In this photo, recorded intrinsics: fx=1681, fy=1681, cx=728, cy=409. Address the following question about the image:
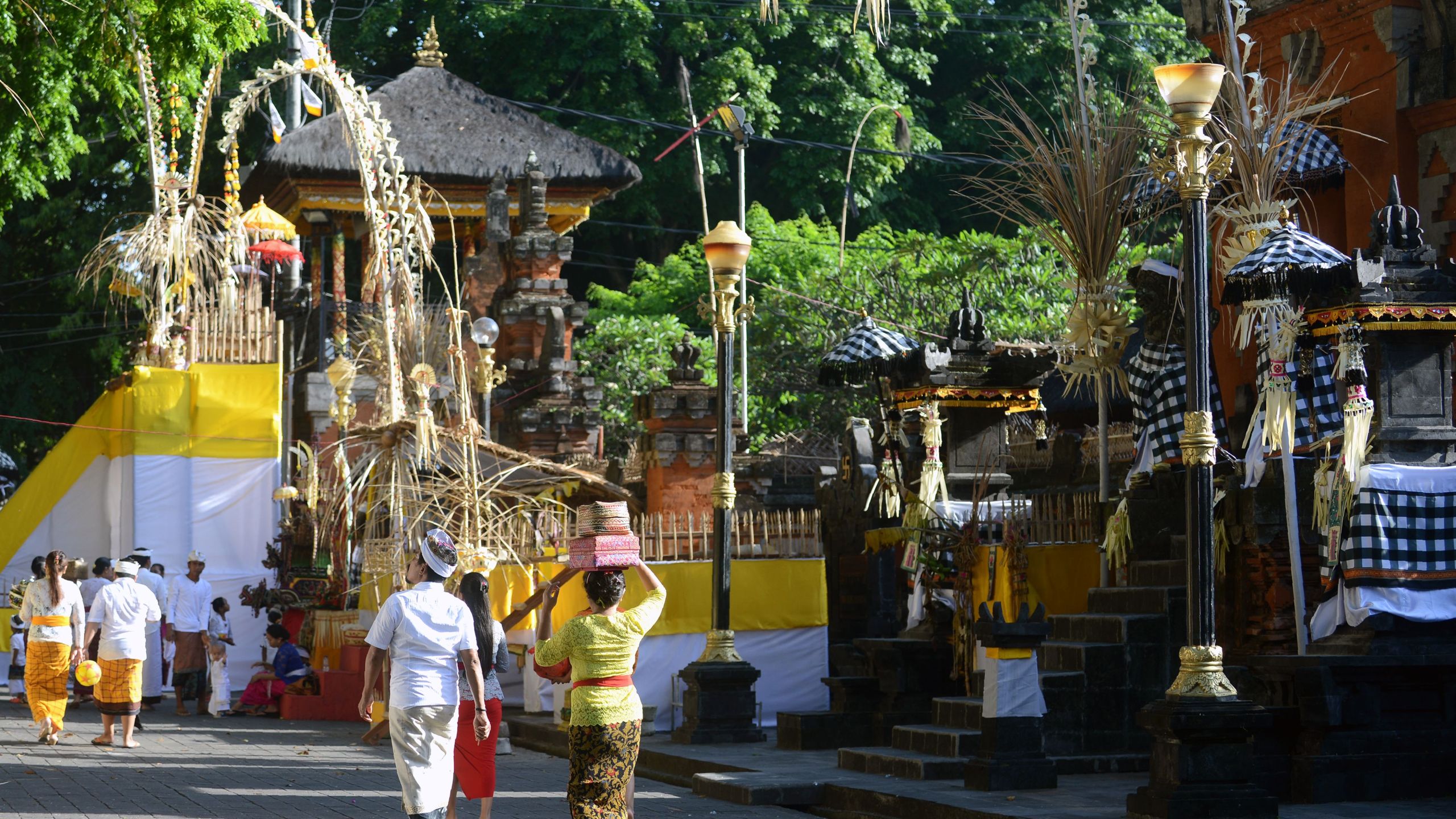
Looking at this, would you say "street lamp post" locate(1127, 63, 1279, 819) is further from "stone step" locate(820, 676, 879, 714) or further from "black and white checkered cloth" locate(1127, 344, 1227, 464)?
"stone step" locate(820, 676, 879, 714)

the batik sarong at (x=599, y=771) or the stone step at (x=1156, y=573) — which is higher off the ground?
the stone step at (x=1156, y=573)

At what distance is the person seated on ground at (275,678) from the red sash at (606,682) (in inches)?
450

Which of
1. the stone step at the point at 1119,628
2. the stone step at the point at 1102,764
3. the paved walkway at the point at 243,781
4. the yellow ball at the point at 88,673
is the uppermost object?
the stone step at the point at 1119,628

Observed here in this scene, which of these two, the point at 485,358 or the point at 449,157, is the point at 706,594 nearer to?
the point at 485,358

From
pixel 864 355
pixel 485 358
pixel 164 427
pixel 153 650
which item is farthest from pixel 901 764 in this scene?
pixel 164 427

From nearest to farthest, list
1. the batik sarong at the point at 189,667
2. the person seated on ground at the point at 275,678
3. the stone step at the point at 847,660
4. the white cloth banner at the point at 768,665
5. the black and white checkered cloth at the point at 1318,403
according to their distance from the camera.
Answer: the black and white checkered cloth at the point at 1318,403 → the stone step at the point at 847,660 → the white cloth banner at the point at 768,665 → the person seated on ground at the point at 275,678 → the batik sarong at the point at 189,667

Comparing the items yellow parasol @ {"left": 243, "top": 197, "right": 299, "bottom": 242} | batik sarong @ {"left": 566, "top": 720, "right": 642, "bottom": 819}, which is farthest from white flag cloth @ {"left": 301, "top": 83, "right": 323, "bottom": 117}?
batik sarong @ {"left": 566, "top": 720, "right": 642, "bottom": 819}

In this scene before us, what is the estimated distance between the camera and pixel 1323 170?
1558 cm

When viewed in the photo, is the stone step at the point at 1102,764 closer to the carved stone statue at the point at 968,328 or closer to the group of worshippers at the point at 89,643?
the carved stone statue at the point at 968,328

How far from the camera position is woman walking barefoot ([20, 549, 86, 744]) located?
15109mm

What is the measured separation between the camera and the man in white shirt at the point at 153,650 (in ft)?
62.8

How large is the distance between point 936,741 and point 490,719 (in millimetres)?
3646

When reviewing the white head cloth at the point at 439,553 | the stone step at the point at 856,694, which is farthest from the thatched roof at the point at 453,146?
the white head cloth at the point at 439,553

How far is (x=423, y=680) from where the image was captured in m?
8.51
